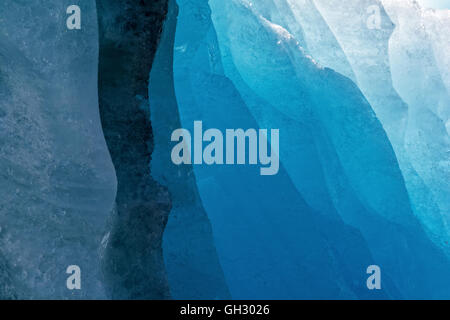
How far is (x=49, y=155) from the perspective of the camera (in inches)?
61.6

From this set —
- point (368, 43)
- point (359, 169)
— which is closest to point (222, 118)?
point (359, 169)

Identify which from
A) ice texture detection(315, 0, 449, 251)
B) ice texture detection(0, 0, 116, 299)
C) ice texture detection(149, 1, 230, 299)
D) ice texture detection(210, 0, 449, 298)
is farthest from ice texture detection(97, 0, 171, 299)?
ice texture detection(315, 0, 449, 251)

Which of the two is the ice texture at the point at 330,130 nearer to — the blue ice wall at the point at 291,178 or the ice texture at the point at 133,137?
the blue ice wall at the point at 291,178

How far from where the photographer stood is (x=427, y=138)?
14.5 feet

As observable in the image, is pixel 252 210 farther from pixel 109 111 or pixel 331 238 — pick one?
pixel 109 111

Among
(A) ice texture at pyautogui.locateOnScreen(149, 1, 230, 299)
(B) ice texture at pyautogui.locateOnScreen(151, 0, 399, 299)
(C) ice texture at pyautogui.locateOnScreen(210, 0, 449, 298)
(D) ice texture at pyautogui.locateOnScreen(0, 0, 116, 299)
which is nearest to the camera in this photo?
(D) ice texture at pyautogui.locateOnScreen(0, 0, 116, 299)

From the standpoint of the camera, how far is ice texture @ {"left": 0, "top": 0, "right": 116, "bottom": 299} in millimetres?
1437

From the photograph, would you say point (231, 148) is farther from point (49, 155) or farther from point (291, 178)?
point (49, 155)

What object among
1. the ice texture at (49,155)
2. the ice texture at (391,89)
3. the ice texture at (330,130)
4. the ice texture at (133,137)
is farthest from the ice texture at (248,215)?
the ice texture at (391,89)

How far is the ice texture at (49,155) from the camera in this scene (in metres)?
1.44

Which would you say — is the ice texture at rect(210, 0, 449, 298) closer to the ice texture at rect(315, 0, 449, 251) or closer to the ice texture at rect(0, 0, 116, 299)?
the ice texture at rect(315, 0, 449, 251)

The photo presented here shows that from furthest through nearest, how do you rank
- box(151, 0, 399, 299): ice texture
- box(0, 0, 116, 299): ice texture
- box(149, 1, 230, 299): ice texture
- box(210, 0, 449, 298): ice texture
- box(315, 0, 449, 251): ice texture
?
1. box(315, 0, 449, 251): ice texture
2. box(210, 0, 449, 298): ice texture
3. box(151, 0, 399, 299): ice texture
4. box(149, 1, 230, 299): ice texture
5. box(0, 0, 116, 299): ice texture
